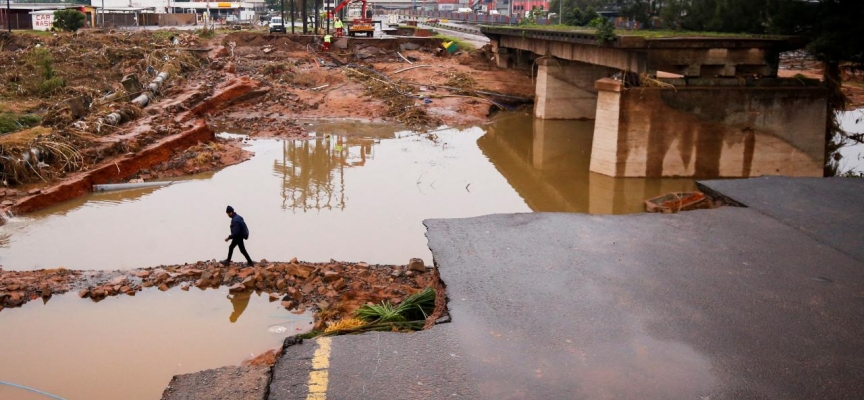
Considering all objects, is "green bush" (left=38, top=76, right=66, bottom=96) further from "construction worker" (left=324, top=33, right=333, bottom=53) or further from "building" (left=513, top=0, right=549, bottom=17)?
"building" (left=513, top=0, right=549, bottom=17)

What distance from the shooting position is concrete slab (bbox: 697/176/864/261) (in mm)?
9906

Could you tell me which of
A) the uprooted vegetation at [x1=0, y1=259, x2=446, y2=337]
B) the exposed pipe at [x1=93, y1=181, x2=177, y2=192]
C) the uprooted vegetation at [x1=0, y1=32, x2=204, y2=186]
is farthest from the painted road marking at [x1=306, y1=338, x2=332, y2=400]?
the uprooted vegetation at [x1=0, y1=32, x2=204, y2=186]

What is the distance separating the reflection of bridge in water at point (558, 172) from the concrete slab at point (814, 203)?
5116 millimetres

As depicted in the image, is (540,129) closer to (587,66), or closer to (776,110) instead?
(587,66)

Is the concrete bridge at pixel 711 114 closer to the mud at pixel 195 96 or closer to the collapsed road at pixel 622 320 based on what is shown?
the collapsed road at pixel 622 320

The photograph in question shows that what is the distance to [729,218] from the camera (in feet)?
35.2

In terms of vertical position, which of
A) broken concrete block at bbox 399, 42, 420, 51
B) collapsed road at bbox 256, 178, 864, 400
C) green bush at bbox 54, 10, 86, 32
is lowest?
collapsed road at bbox 256, 178, 864, 400

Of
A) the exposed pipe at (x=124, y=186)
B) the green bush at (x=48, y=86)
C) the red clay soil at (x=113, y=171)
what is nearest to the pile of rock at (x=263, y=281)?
the red clay soil at (x=113, y=171)

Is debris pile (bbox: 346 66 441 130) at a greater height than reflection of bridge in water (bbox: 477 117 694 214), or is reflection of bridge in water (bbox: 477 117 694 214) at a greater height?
debris pile (bbox: 346 66 441 130)

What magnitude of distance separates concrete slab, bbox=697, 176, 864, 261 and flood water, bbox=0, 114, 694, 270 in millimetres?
5069

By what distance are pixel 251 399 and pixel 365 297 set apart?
4.37m

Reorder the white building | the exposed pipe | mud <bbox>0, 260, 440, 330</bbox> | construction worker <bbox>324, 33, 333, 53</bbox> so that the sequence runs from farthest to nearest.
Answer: the white building
construction worker <bbox>324, 33, 333, 53</bbox>
the exposed pipe
mud <bbox>0, 260, 440, 330</bbox>

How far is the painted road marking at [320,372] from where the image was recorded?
19.6 feet

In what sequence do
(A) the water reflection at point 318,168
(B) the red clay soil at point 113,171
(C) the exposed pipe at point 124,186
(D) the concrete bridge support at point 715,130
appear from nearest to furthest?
(B) the red clay soil at point 113,171 < (A) the water reflection at point 318,168 < (C) the exposed pipe at point 124,186 < (D) the concrete bridge support at point 715,130
